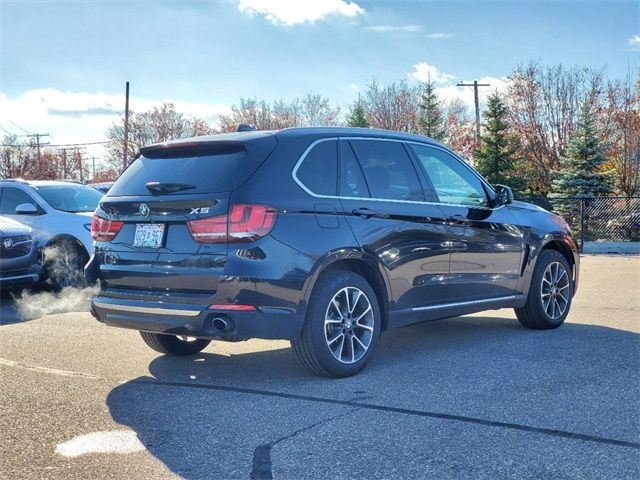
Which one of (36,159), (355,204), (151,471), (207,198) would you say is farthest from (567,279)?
(36,159)

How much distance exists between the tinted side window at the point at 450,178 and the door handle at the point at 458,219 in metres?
0.13

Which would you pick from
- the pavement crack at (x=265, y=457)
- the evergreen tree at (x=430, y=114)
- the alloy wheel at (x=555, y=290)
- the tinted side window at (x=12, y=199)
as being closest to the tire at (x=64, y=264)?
the tinted side window at (x=12, y=199)

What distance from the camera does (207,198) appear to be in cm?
508

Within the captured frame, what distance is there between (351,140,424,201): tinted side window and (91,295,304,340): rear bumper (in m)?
1.34

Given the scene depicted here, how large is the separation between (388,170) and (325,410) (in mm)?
2238

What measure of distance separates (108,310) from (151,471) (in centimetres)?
207

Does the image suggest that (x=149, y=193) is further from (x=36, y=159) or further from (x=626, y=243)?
(x=36, y=159)

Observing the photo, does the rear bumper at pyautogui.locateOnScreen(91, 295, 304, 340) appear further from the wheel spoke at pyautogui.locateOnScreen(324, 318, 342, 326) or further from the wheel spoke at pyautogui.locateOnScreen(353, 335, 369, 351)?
the wheel spoke at pyautogui.locateOnScreen(353, 335, 369, 351)

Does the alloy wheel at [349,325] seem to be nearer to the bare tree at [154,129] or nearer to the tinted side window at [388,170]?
the tinted side window at [388,170]

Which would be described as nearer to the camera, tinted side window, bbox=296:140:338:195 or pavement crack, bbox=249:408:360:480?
pavement crack, bbox=249:408:360:480

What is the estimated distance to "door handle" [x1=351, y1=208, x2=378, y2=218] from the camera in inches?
220

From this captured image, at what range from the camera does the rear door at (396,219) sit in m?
5.67

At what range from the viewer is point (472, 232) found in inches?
263

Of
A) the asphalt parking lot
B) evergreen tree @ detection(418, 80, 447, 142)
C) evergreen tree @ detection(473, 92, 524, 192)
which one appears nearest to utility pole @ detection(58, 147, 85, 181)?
evergreen tree @ detection(418, 80, 447, 142)
